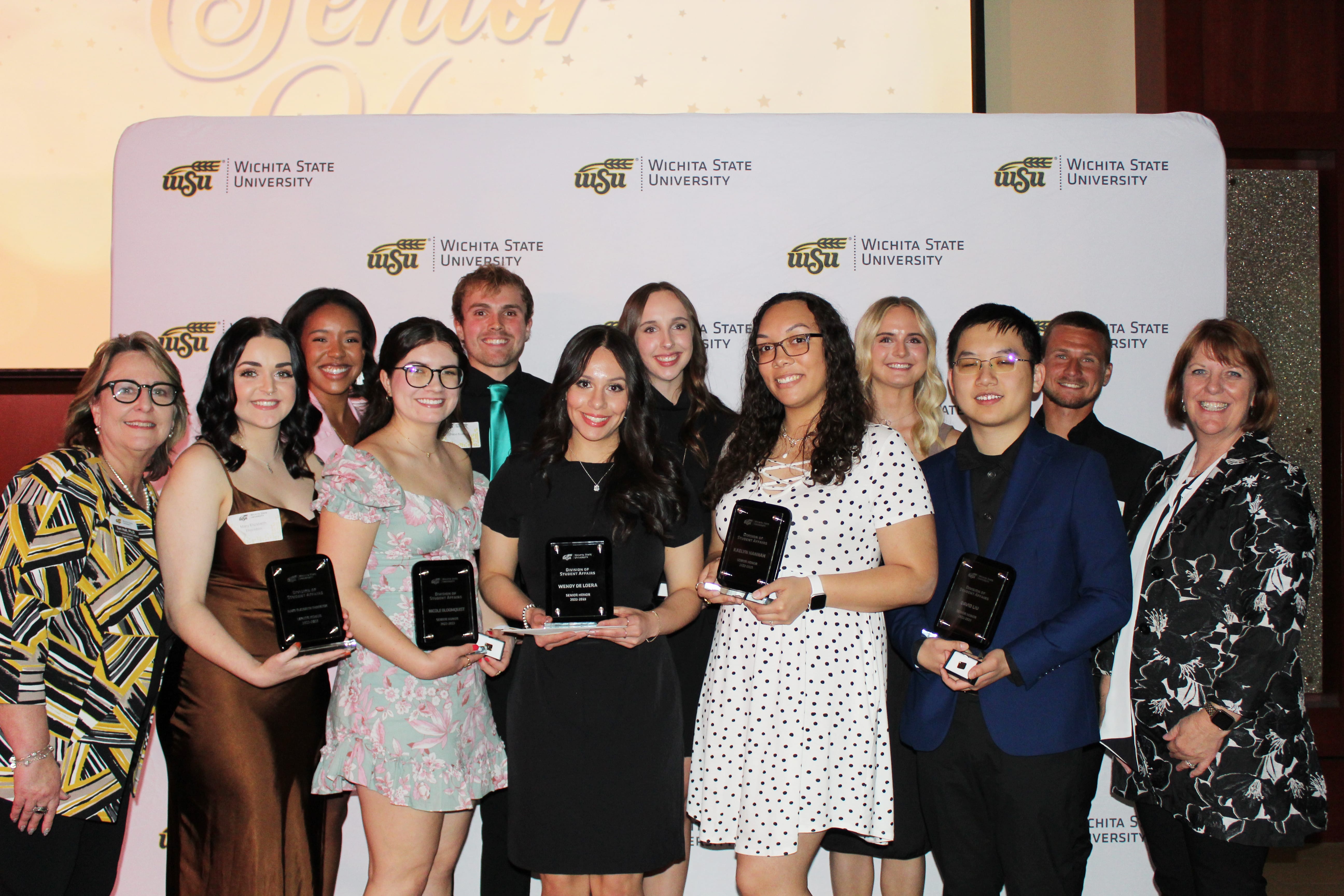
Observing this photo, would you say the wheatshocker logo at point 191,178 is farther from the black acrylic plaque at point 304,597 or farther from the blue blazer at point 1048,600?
the blue blazer at point 1048,600

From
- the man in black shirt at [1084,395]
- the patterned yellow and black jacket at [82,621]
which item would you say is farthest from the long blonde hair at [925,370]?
the patterned yellow and black jacket at [82,621]

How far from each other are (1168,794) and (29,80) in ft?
20.2

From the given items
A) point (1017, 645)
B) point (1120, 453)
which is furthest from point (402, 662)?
point (1120, 453)

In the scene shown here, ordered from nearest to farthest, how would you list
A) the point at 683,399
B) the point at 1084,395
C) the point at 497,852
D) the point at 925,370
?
the point at 497,852 → the point at 683,399 → the point at 925,370 → the point at 1084,395

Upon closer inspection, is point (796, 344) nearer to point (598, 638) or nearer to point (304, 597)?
point (598, 638)

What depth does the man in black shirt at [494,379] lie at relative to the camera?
3.32 m

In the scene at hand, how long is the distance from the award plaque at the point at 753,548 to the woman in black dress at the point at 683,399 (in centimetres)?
65

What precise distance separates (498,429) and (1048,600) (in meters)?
2.05

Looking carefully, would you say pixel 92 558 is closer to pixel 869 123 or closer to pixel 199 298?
pixel 199 298

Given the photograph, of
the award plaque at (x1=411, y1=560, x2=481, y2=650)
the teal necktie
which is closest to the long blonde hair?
the teal necktie

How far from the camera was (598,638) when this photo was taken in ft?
7.83

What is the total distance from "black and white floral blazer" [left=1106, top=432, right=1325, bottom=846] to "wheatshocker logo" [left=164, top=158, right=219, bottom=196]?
398 centimetres

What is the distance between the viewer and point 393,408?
269 centimetres

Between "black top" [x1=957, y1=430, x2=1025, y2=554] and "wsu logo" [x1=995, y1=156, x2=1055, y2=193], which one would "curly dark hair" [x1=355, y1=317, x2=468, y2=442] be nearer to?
"black top" [x1=957, y1=430, x2=1025, y2=554]
